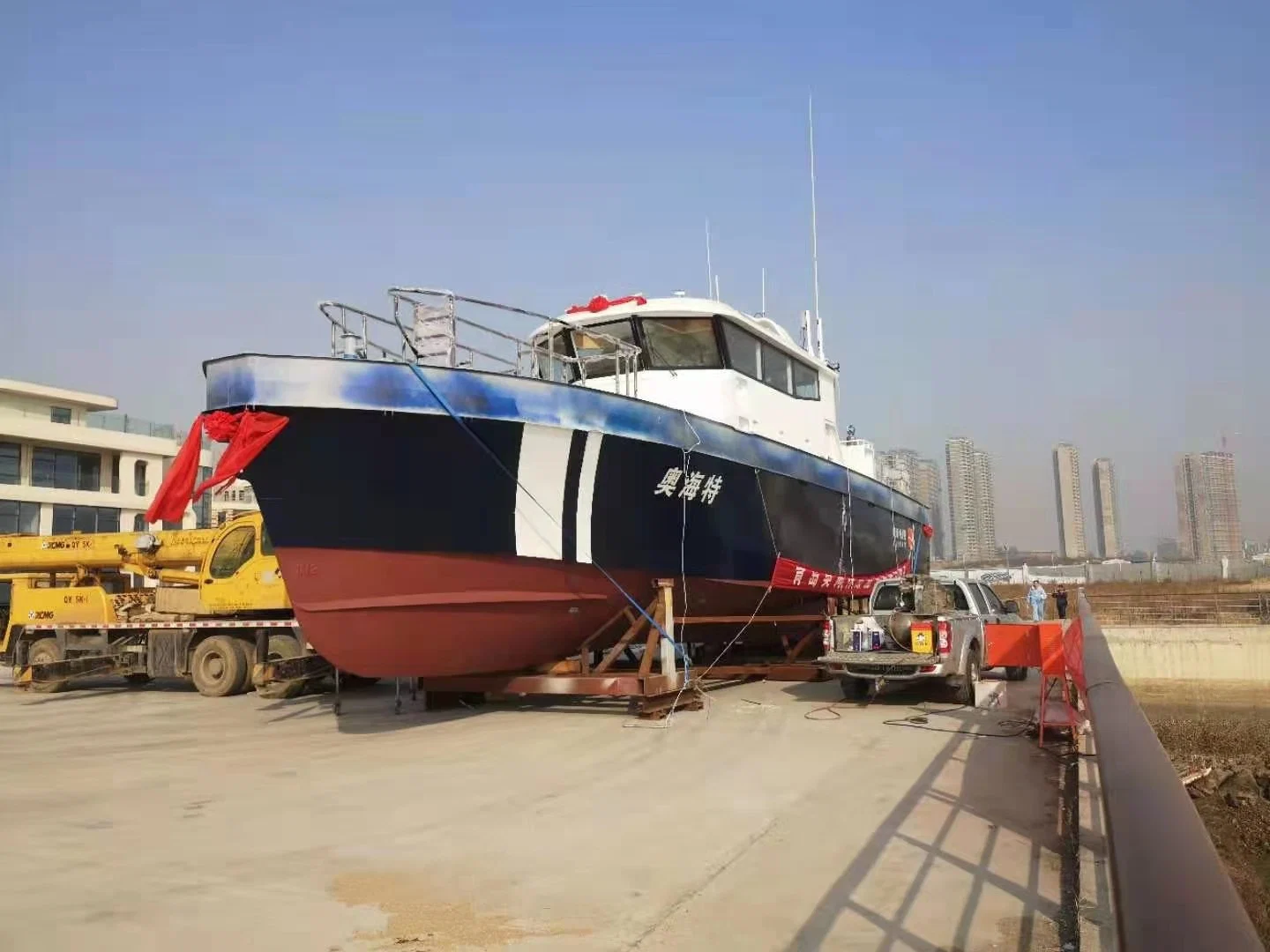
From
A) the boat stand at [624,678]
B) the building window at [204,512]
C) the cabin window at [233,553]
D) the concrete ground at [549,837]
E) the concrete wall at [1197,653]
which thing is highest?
the building window at [204,512]

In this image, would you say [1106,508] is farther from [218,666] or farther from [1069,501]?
[218,666]

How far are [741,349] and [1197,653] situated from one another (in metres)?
15.0

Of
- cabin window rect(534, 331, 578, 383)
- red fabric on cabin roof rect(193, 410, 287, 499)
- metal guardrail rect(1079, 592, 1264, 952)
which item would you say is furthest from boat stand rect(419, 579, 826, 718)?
metal guardrail rect(1079, 592, 1264, 952)

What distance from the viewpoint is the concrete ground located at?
3730mm

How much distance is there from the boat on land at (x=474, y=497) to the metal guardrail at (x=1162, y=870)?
252 inches

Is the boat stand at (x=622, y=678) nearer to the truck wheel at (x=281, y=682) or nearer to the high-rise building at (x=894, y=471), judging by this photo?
the truck wheel at (x=281, y=682)

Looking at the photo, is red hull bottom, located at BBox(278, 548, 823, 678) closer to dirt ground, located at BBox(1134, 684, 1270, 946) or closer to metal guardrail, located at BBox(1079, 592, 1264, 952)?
dirt ground, located at BBox(1134, 684, 1270, 946)

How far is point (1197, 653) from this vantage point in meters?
20.0

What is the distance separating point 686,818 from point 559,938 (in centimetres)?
185

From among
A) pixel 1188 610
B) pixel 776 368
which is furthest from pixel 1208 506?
pixel 776 368

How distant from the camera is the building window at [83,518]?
31750 mm

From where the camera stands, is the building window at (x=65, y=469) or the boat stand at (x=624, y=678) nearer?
the boat stand at (x=624, y=678)

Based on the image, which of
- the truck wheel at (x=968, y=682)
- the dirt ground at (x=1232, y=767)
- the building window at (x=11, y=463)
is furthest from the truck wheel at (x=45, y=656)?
the building window at (x=11, y=463)

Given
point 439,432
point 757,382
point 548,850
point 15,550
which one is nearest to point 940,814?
point 548,850
